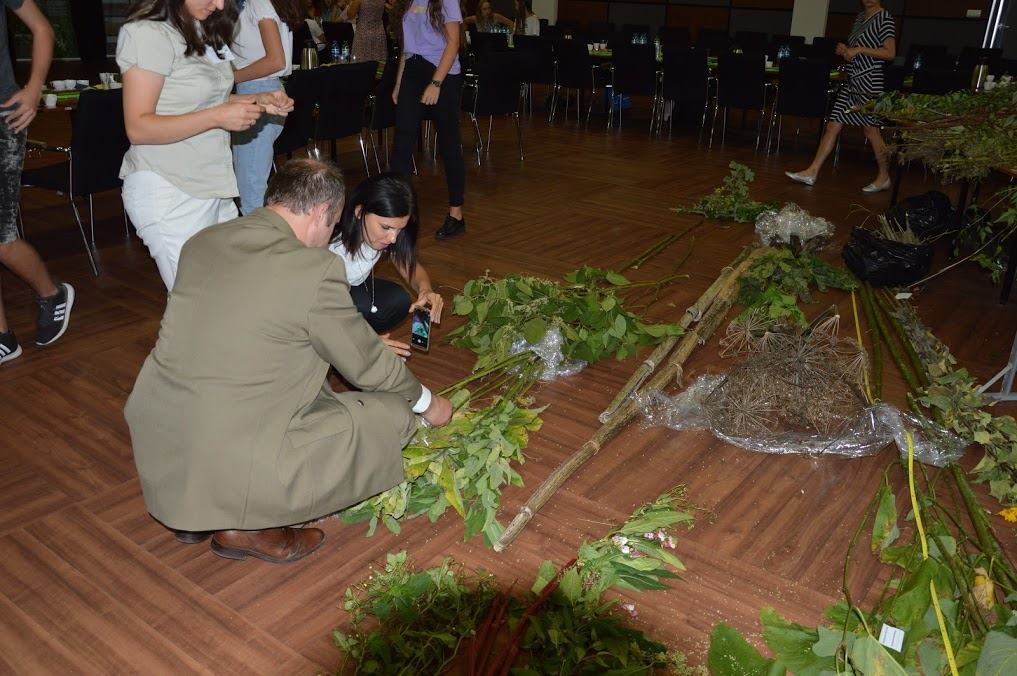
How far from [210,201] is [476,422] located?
1.12 metres

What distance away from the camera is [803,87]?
742 cm

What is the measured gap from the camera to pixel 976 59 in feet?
28.6

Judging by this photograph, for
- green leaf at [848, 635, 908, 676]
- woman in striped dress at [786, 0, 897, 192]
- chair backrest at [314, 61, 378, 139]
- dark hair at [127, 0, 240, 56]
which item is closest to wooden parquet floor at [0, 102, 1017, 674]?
green leaf at [848, 635, 908, 676]

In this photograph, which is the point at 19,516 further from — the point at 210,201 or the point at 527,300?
the point at 527,300

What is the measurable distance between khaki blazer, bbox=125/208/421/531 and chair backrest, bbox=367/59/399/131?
4.33 metres

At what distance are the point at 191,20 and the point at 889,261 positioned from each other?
10.9ft

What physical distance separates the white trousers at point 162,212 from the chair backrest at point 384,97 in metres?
3.56

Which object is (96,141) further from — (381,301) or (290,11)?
(381,301)

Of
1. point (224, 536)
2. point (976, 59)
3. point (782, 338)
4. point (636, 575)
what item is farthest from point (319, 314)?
point (976, 59)

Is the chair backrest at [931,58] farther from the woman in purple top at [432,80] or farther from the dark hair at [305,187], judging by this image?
the dark hair at [305,187]

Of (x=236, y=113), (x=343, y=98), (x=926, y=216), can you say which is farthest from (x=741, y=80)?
(x=236, y=113)

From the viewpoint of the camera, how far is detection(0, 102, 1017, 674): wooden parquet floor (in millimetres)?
2018

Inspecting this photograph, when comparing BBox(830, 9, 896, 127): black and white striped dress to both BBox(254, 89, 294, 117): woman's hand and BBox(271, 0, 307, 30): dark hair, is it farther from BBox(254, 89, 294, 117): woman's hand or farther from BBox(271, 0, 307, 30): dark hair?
BBox(254, 89, 294, 117): woman's hand

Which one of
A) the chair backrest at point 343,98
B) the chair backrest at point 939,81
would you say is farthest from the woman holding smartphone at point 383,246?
the chair backrest at point 939,81
